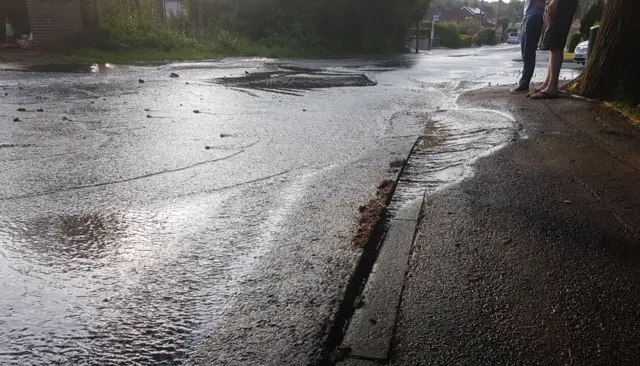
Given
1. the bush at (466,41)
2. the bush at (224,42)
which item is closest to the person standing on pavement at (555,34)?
the bush at (224,42)

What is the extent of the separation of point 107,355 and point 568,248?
2.19 meters

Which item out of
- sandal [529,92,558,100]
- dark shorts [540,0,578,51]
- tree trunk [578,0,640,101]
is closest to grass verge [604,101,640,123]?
tree trunk [578,0,640,101]

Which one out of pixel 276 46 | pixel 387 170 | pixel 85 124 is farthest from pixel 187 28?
pixel 387 170

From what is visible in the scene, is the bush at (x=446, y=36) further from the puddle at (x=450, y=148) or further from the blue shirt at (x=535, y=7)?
the puddle at (x=450, y=148)

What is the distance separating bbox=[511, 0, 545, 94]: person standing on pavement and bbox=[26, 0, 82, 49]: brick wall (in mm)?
15515

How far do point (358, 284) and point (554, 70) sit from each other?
611 cm

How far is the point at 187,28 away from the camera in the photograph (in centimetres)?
2769

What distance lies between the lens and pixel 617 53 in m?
6.68

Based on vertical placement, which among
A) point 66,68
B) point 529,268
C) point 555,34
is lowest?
point 529,268

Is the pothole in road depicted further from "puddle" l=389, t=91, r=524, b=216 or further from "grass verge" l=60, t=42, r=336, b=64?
"grass verge" l=60, t=42, r=336, b=64

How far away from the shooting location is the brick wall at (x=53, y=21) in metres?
17.4

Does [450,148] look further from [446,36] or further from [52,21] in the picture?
[446,36]

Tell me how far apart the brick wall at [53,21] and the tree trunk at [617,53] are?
16.7 metres

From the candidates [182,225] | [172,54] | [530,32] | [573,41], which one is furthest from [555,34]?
[573,41]
